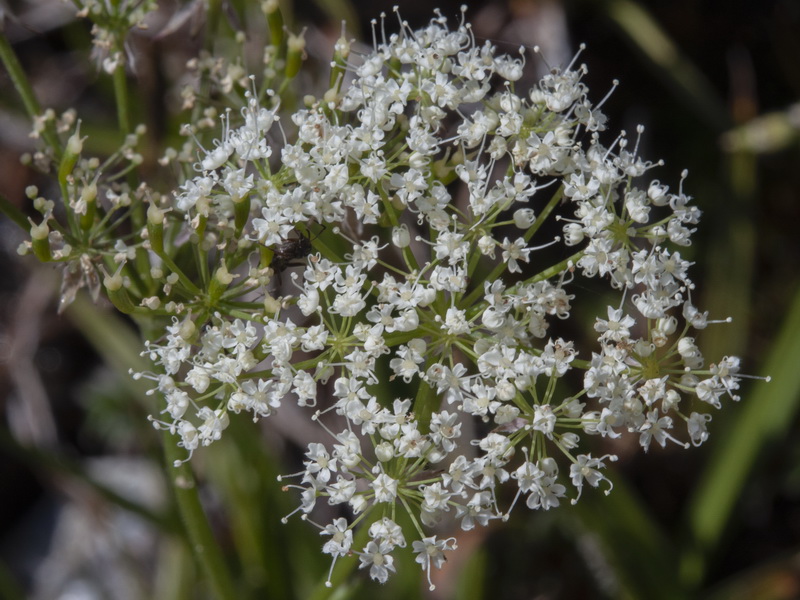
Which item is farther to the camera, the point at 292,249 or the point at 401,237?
the point at 292,249

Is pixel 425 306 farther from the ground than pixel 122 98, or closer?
closer

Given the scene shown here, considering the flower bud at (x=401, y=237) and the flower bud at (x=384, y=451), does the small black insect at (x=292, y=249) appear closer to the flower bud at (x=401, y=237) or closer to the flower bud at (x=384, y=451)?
the flower bud at (x=401, y=237)

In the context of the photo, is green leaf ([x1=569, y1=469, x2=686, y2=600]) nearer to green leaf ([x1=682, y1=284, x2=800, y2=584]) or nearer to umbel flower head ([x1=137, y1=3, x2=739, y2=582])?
green leaf ([x1=682, y1=284, x2=800, y2=584])

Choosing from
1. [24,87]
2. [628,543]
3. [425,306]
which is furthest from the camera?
[628,543]

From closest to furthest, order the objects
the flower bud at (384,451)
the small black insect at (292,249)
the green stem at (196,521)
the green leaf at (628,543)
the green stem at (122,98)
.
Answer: the flower bud at (384,451), the small black insect at (292,249), the green stem at (196,521), the green stem at (122,98), the green leaf at (628,543)

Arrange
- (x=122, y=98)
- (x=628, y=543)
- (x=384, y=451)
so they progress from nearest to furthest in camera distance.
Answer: (x=384, y=451)
(x=122, y=98)
(x=628, y=543)

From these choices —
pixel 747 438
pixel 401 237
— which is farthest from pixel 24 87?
pixel 747 438

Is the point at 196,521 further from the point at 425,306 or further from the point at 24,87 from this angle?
the point at 24,87

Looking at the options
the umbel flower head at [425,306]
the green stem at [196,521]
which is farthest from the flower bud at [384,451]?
the green stem at [196,521]
